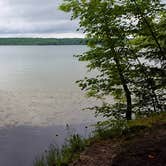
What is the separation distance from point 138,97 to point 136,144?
4635 mm

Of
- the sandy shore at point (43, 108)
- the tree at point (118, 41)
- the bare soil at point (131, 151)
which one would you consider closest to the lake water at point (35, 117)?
the sandy shore at point (43, 108)

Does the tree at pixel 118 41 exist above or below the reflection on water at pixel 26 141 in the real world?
above

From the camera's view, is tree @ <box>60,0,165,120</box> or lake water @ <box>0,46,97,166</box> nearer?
tree @ <box>60,0,165,120</box>

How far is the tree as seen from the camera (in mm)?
11000

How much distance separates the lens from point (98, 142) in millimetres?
7812

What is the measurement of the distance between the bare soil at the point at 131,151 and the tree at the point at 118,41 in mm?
3438

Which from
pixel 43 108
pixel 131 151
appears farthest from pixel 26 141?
pixel 131 151

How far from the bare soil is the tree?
11.3ft

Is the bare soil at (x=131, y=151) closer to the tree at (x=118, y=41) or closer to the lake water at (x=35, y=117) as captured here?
the tree at (x=118, y=41)

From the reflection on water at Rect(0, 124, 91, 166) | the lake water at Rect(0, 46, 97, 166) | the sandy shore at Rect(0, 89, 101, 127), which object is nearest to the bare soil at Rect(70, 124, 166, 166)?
the reflection on water at Rect(0, 124, 91, 166)

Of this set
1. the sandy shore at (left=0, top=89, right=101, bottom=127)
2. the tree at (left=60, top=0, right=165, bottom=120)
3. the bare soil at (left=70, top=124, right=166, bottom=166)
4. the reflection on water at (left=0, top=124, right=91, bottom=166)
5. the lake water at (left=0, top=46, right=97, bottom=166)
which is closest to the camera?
the bare soil at (left=70, top=124, right=166, bottom=166)

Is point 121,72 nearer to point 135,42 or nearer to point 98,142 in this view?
point 135,42

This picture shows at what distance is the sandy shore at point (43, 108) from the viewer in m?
20.1

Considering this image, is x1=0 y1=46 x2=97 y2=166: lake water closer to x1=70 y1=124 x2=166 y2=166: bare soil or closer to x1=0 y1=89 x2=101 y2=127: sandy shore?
x1=0 y1=89 x2=101 y2=127: sandy shore
